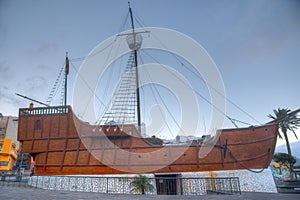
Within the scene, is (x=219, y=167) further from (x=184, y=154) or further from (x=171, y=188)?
(x=171, y=188)

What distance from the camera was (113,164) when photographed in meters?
12.5

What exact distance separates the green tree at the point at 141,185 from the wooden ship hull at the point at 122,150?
5.80 feet

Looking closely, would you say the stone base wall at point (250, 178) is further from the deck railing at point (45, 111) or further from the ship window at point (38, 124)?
the ship window at point (38, 124)

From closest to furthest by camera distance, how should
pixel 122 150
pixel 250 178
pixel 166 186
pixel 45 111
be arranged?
pixel 250 178
pixel 122 150
pixel 166 186
pixel 45 111

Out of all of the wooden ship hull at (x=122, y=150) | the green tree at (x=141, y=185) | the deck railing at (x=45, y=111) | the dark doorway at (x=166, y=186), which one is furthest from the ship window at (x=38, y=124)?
the dark doorway at (x=166, y=186)

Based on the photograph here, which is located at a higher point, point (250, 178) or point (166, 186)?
point (250, 178)

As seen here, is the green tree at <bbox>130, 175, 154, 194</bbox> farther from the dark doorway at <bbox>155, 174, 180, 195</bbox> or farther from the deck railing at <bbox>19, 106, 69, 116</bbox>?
the deck railing at <bbox>19, 106, 69, 116</bbox>

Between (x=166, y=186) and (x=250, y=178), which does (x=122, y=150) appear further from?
(x=250, y=178)

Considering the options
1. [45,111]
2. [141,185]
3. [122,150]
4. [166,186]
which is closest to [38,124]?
[45,111]

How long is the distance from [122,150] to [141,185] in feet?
9.36

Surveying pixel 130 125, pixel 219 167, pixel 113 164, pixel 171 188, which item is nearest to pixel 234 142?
pixel 219 167

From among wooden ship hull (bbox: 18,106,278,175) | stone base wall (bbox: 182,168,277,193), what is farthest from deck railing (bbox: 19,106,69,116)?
stone base wall (bbox: 182,168,277,193)

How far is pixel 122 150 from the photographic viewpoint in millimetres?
12695

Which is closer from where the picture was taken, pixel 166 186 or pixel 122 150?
pixel 122 150
